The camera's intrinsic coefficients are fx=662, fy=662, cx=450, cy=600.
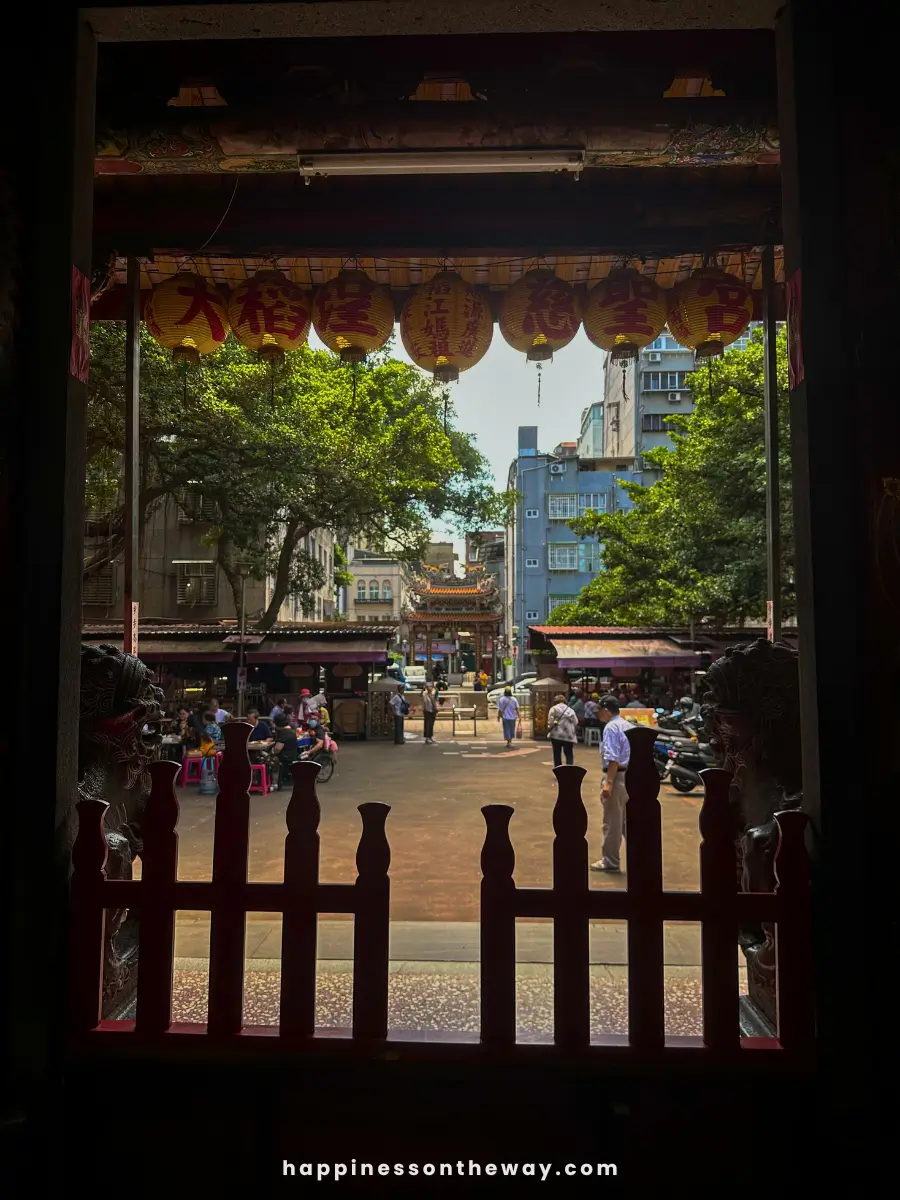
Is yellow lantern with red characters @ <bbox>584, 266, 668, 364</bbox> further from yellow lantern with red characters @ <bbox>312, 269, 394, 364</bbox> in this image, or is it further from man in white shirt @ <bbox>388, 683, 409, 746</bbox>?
man in white shirt @ <bbox>388, 683, 409, 746</bbox>

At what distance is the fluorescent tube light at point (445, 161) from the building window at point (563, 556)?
36.4 m

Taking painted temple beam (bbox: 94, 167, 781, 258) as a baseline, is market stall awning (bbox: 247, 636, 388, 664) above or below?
below

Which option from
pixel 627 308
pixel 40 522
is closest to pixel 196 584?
pixel 627 308

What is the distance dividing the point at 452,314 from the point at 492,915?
3189mm

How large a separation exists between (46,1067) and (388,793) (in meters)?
8.52

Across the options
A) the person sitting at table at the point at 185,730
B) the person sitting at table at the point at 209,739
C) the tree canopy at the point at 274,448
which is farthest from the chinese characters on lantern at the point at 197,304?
the person sitting at table at the point at 185,730

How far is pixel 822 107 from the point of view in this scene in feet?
6.18

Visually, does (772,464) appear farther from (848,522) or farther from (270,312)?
(270,312)

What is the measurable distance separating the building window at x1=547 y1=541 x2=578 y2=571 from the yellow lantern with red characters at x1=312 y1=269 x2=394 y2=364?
35.2 meters

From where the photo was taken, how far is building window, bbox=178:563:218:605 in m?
23.9

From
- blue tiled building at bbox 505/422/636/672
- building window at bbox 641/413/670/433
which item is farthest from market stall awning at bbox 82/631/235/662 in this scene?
building window at bbox 641/413/670/433

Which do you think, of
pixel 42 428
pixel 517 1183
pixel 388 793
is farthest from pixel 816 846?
pixel 388 793

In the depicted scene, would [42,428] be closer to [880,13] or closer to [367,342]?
[367,342]

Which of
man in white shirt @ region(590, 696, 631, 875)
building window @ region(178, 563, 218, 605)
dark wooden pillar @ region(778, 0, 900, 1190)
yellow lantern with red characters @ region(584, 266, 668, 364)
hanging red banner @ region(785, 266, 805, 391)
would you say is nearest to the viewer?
dark wooden pillar @ region(778, 0, 900, 1190)
